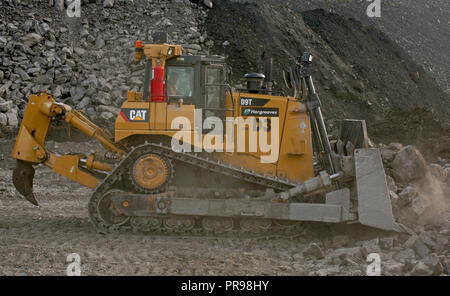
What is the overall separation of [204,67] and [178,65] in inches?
16.6

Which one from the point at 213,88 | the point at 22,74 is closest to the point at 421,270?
the point at 213,88

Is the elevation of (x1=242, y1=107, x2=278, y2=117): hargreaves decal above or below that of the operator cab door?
below

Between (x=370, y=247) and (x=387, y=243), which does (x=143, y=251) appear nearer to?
(x=370, y=247)

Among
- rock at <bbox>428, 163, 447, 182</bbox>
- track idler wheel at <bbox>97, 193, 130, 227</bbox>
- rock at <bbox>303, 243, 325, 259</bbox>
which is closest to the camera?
rock at <bbox>303, 243, 325, 259</bbox>

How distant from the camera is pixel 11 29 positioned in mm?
22969

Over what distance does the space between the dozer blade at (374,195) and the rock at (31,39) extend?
17155 mm

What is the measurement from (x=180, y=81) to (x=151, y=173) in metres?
1.58

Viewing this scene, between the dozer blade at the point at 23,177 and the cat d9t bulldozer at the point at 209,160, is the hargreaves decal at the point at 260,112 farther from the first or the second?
the dozer blade at the point at 23,177

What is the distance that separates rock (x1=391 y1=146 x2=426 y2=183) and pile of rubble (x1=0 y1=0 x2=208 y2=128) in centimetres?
1076

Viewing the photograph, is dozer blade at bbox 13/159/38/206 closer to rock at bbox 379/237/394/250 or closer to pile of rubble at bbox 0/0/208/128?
rock at bbox 379/237/394/250

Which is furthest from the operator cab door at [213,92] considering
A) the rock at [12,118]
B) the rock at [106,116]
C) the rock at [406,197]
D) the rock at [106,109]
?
the rock at [12,118]

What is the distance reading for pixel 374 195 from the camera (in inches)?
339

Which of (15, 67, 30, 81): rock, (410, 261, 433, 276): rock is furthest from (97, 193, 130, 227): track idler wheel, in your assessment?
(15, 67, 30, 81): rock

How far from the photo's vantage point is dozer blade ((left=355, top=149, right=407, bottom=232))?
28.1ft
